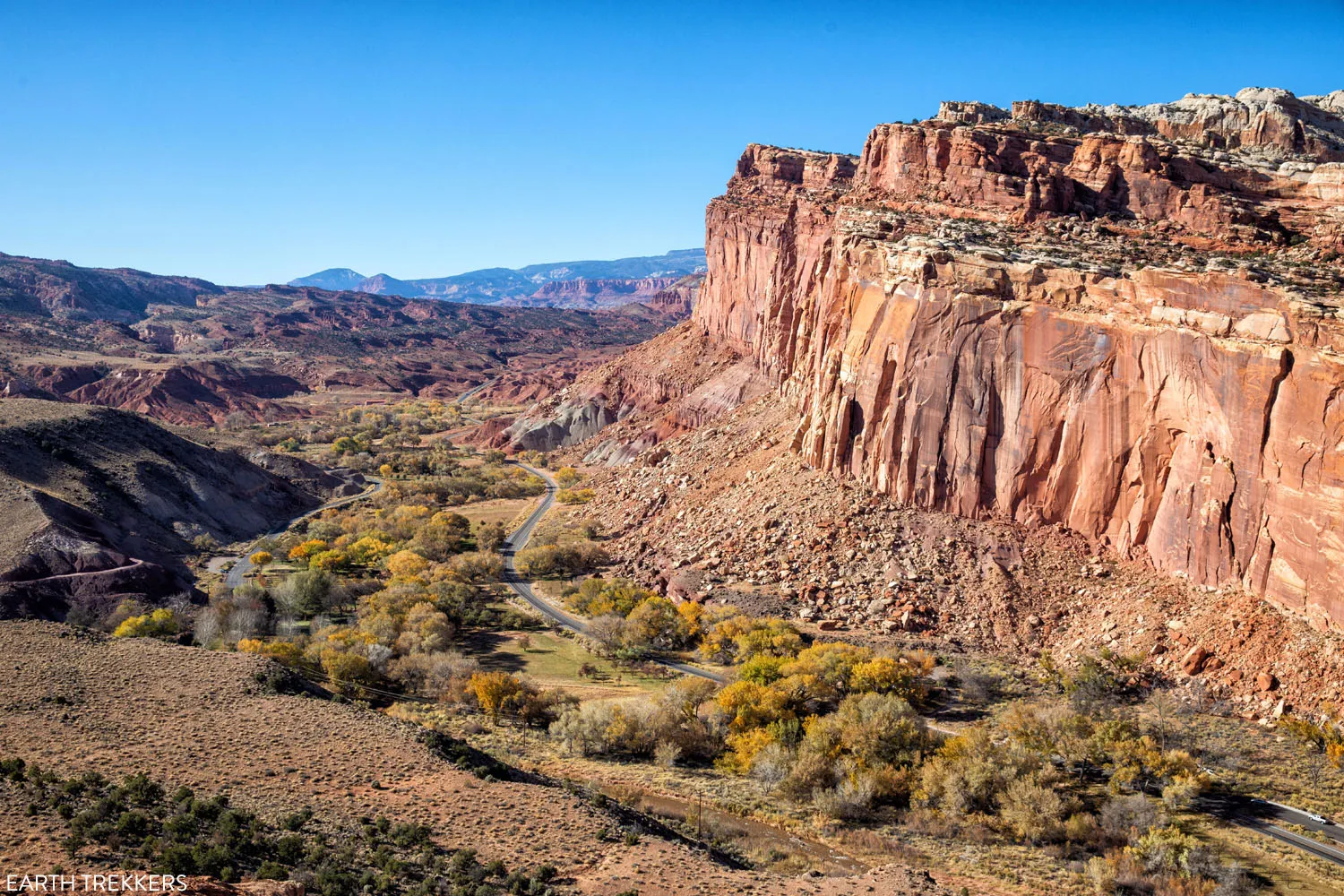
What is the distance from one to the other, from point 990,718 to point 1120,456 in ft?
44.6

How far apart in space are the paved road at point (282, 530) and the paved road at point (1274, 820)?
54551 millimetres

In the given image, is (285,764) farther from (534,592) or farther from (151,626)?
(534,592)

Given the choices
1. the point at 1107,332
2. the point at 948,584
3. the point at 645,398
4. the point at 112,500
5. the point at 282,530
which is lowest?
the point at 282,530

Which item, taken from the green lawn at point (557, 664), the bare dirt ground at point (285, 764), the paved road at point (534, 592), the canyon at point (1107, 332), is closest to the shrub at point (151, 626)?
the bare dirt ground at point (285, 764)

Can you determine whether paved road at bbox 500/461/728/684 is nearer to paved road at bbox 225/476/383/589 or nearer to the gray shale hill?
paved road at bbox 225/476/383/589

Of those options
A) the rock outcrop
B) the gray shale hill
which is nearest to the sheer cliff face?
the rock outcrop

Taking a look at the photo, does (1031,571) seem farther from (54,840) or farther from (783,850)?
(54,840)

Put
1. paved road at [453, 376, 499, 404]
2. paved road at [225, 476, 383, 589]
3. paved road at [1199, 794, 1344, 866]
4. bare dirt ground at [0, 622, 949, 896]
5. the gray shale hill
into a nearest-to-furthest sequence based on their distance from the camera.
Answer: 1. bare dirt ground at [0, 622, 949, 896]
2. paved road at [1199, 794, 1344, 866]
3. the gray shale hill
4. paved road at [225, 476, 383, 589]
5. paved road at [453, 376, 499, 404]

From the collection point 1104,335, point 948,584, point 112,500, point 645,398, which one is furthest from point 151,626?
point 645,398

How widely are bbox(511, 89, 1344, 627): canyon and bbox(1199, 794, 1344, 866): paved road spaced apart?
7.48 metres

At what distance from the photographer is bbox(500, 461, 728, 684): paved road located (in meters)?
46.2

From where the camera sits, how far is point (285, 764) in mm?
28047

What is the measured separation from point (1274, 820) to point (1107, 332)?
68.7 feet

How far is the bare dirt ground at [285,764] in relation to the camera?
78.5ft
